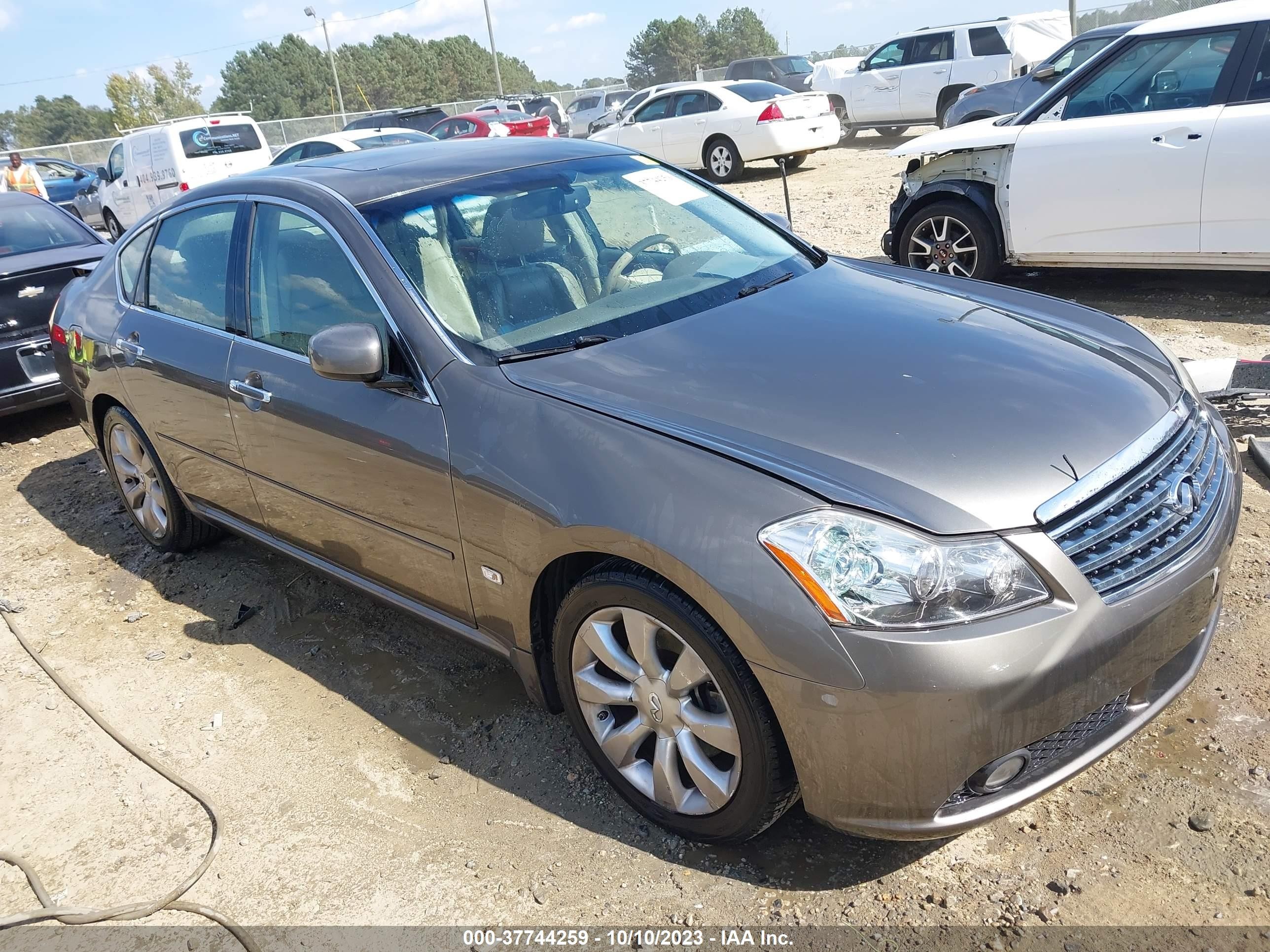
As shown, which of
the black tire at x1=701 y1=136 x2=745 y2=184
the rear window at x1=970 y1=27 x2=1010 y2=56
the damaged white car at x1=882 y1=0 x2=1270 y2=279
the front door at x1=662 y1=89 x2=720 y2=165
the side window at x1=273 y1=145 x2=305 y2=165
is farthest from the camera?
the rear window at x1=970 y1=27 x2=1010 y2=56

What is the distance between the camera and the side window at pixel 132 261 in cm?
455

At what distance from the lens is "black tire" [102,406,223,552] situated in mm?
4570

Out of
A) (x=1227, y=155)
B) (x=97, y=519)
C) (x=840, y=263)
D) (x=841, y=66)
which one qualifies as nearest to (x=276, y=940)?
(x=840, y=263)

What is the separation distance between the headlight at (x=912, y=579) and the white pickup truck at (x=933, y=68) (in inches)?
647

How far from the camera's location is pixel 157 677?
12.9ft

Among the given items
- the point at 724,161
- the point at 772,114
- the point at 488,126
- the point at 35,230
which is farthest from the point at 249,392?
the point at 488,126

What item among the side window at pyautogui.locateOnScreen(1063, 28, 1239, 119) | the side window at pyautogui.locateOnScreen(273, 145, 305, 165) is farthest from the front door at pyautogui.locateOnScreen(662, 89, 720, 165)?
the side window at pyautogui.locateOnScreen(1063, 28, 1239, 119)

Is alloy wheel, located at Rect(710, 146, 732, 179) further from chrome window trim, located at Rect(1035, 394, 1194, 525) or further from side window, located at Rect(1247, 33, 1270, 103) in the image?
chrome window trim, located at Rect(1035, 394, 1194, 525)

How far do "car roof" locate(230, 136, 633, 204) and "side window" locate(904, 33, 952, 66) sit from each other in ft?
49.2

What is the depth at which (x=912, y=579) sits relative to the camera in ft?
6.98

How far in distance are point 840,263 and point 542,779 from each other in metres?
2.15

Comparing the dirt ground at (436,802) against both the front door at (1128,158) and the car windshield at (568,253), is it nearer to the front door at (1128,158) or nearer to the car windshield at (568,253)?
the car windshield at (568,253)

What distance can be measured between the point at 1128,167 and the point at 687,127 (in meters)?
10.4

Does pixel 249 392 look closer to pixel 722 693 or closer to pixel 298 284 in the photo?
pixel 298 284
